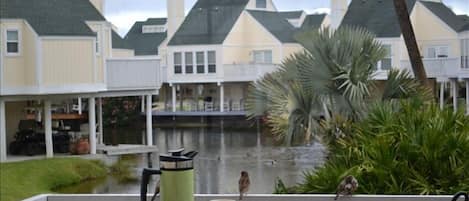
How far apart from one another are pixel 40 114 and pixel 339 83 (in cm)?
1945

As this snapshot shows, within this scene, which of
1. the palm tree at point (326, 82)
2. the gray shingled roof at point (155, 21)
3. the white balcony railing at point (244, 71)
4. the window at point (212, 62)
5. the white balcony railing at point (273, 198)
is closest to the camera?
the white balcony railing at point (273, 198)

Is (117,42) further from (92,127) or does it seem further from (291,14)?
(92,127)

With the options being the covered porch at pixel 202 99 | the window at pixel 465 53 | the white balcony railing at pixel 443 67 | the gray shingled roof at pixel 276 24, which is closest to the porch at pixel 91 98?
the white balcony railing at pixel 443 67

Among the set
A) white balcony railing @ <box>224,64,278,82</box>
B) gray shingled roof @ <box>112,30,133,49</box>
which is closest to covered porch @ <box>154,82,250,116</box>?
white balcony railing @ <box>224,64,278,82</box>

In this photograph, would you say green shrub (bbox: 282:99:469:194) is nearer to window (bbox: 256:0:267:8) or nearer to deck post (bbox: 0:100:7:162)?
deck post (bbox: 0:100:7:162)

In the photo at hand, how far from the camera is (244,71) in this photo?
4291 centimetres

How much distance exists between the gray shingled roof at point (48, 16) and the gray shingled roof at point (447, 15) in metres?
19.2

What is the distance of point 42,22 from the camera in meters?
24.2

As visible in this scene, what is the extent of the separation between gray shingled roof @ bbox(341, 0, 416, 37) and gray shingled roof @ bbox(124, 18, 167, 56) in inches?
508

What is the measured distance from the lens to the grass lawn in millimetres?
18969

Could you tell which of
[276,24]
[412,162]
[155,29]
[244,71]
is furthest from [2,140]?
[155,29]

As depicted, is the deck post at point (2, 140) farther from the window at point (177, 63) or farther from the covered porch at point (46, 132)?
the window at point (177, 63)

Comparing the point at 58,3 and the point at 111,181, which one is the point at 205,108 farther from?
the point at 111,181

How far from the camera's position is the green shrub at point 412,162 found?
7469 mm
